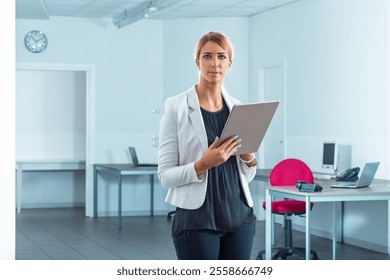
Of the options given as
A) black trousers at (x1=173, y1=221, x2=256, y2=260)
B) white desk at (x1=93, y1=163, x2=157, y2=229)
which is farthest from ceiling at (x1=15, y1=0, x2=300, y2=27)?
black trousers at (x1=173, y1=221, x2=256, y2=260)

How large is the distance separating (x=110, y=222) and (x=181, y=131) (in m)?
7.96

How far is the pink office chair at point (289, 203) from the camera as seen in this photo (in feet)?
22.2

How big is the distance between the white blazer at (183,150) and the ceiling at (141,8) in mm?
6415

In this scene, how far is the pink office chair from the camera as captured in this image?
22.2 ft

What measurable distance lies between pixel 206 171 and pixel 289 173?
195 inches

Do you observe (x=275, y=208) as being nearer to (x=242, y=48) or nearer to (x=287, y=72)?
(x=287, y=72)

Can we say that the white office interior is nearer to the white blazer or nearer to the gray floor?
the gray floor

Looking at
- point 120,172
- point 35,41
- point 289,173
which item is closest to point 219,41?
point 289,173

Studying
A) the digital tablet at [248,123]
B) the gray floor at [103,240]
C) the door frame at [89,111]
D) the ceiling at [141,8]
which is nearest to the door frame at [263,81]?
the ceiling at [141,8]

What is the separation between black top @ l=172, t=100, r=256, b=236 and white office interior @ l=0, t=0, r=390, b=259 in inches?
212

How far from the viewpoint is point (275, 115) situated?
31.6 feet

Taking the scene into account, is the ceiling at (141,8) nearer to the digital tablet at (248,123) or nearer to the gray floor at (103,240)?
the gray floor at (103,240)

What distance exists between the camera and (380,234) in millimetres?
7453
